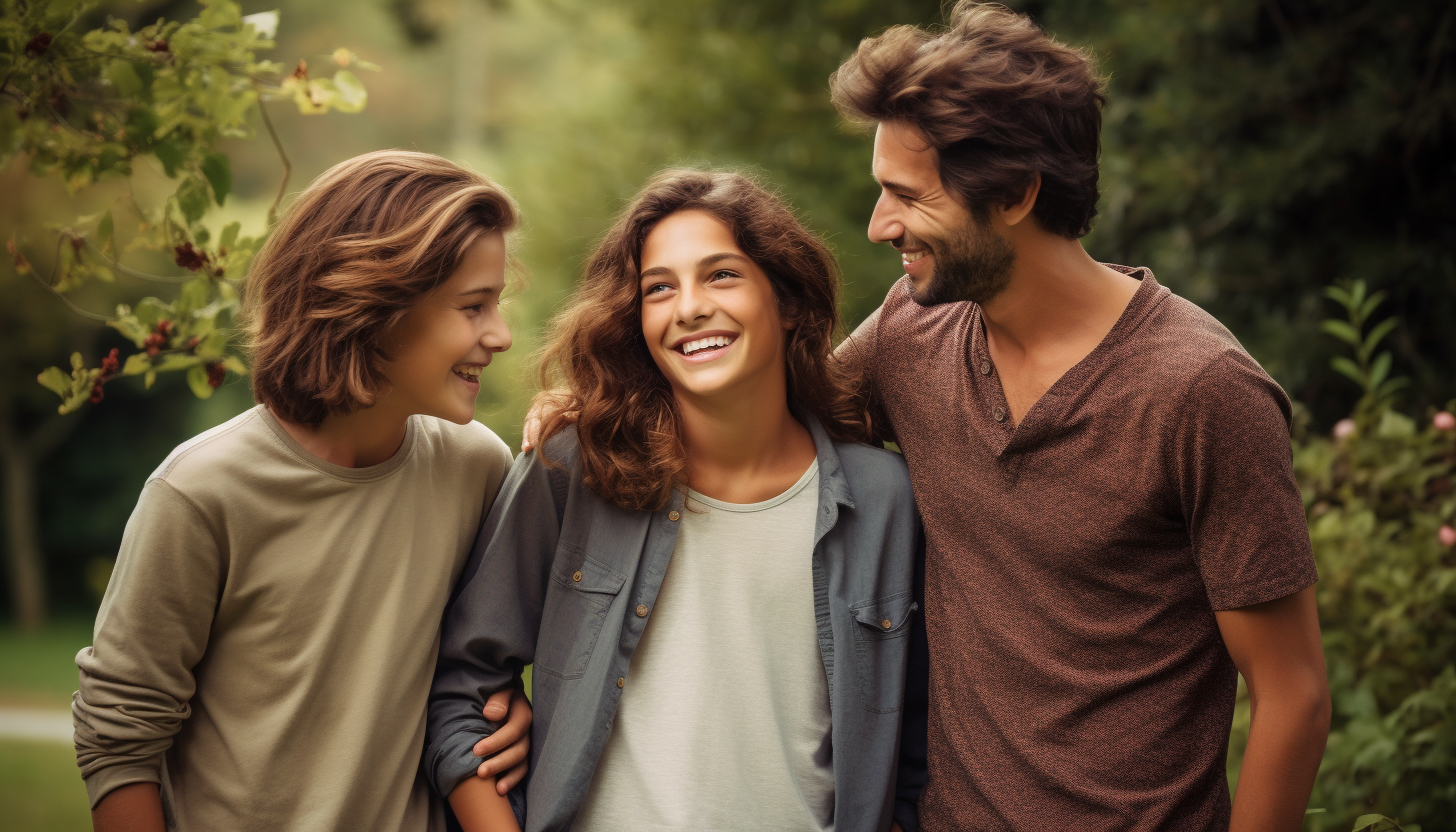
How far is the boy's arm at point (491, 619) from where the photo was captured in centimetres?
219

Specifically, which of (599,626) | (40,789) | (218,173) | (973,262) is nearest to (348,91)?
(218,173)

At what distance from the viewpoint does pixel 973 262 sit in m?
2.22

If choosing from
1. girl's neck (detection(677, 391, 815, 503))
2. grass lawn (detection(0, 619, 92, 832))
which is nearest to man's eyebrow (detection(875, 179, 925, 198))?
girl's neck (detection(677, 391, 815, 503))

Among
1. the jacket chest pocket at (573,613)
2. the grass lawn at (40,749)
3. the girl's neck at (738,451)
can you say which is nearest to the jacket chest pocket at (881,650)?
the girl's neck at (738,451)

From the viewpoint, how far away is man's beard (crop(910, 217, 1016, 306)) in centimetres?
222

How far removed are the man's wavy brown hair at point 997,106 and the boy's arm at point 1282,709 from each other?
83 cm

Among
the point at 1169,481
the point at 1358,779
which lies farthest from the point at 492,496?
the point at 1358,779

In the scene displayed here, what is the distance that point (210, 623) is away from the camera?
200cm

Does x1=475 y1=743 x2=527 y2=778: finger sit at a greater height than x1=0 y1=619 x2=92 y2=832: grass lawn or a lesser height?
greater

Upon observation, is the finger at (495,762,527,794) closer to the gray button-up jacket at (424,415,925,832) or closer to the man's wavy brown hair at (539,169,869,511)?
the gray button-up jacket at (424,415,925,832)

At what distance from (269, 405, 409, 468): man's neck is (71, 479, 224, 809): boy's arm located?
0.80 feet

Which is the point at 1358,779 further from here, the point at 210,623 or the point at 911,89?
the point at 210,623

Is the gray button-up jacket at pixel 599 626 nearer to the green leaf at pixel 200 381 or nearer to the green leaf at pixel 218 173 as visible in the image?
the green leaf at pixel 200 381

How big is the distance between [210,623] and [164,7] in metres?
14.8
